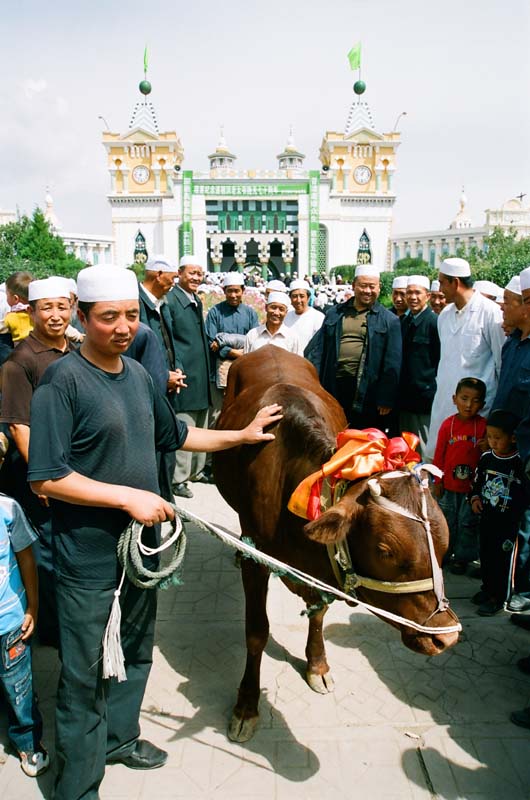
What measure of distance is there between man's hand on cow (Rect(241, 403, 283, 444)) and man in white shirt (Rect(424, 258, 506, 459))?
232 cm

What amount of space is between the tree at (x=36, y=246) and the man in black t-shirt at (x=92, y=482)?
124 feet

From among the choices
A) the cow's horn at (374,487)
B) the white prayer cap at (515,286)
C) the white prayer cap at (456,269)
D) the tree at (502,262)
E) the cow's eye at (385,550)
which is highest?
the tree at (502,262)

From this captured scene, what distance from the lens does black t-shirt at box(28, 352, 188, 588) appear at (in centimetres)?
Answer: 225

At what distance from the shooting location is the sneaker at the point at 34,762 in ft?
9.32

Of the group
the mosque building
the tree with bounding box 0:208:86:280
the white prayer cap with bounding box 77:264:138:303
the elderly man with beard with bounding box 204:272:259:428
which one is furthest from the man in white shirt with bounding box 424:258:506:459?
the mosque building

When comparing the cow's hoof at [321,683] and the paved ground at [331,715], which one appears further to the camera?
the cow's hoof at [321,683]

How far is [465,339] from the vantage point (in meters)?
4.93

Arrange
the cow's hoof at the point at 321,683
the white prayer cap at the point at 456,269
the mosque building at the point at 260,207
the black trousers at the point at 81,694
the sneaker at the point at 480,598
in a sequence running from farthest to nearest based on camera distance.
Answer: the mosque building at the point at 260,207 → the white prayer cap at the point at 456,269 → the sneaker at the point at 480,598 → the cow's hoof at the point at 321,683 → the black trousers at the point at 81,694

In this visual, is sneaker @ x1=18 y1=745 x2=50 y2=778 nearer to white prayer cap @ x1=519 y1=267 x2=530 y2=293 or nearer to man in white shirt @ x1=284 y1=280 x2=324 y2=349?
white prayer cap @ x1=519 y1=267 x2=530 y2=293

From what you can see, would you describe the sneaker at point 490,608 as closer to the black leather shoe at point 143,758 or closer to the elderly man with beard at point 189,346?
the black leather shoe at point 143,758

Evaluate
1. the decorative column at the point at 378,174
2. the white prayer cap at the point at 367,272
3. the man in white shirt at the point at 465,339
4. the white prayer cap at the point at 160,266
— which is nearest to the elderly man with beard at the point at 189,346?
the white prayer cap at the point at 160,266

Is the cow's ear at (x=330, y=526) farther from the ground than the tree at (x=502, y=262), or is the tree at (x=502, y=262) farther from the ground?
the tree at (x=502, y=262)

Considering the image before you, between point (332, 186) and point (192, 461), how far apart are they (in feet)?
208

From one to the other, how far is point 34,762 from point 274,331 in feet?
14.3
